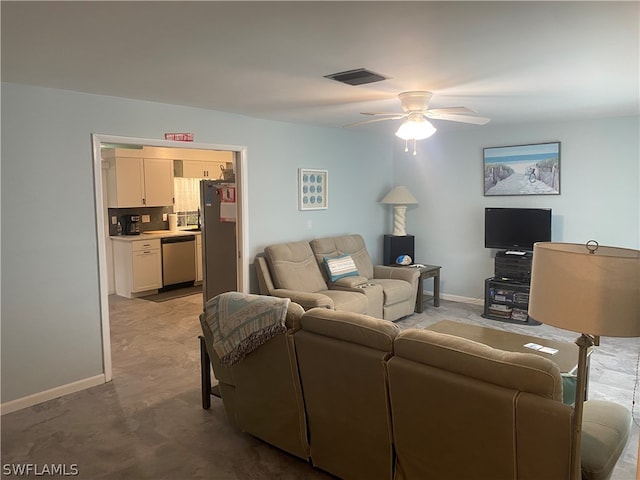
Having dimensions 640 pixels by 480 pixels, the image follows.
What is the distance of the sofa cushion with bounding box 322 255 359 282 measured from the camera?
5203 millimetres

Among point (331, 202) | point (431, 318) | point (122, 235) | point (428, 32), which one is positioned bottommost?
point (431, 318)

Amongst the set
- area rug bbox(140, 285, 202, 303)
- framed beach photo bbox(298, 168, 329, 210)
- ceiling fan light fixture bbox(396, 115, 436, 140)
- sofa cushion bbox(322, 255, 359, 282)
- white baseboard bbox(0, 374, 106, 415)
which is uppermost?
ceiling fan light fixture bbox(396, 115, 436, 140)

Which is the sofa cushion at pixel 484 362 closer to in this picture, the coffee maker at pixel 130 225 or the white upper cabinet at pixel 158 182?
the white upper cabinet at pixel 158 182

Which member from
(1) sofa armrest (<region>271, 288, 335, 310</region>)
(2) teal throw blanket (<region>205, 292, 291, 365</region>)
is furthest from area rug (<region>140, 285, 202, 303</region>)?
(2) teal throw blanket (<region>205, 292, 291, 365</region>)

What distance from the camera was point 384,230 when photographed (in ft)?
22.3

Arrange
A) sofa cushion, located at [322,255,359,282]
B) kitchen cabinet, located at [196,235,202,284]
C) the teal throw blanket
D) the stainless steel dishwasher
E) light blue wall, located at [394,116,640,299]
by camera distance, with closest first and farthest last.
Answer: the teal throw blanket, light blue wall, located at [394,116,640,299], sofa cushion, located at [322,255,359,282], the stainless steel dishwasher, kitchen cabinet, located at [196,235,202,284]

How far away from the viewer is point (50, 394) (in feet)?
11.6

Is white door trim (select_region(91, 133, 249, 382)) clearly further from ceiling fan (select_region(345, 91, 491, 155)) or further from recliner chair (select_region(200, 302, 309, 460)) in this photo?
ceiling fan (select_region(345, 91, 491, 155))

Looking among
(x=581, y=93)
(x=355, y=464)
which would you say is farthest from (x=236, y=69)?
(x=581, y=93)

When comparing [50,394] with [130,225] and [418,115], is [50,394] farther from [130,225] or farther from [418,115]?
[130,225]

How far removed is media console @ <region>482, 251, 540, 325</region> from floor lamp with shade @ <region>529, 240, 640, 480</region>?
3902 mm

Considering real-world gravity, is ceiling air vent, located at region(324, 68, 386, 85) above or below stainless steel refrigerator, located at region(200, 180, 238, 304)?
above

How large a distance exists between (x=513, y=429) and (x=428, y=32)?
1.83 metres

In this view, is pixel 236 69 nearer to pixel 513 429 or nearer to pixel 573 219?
pixel 513 429
